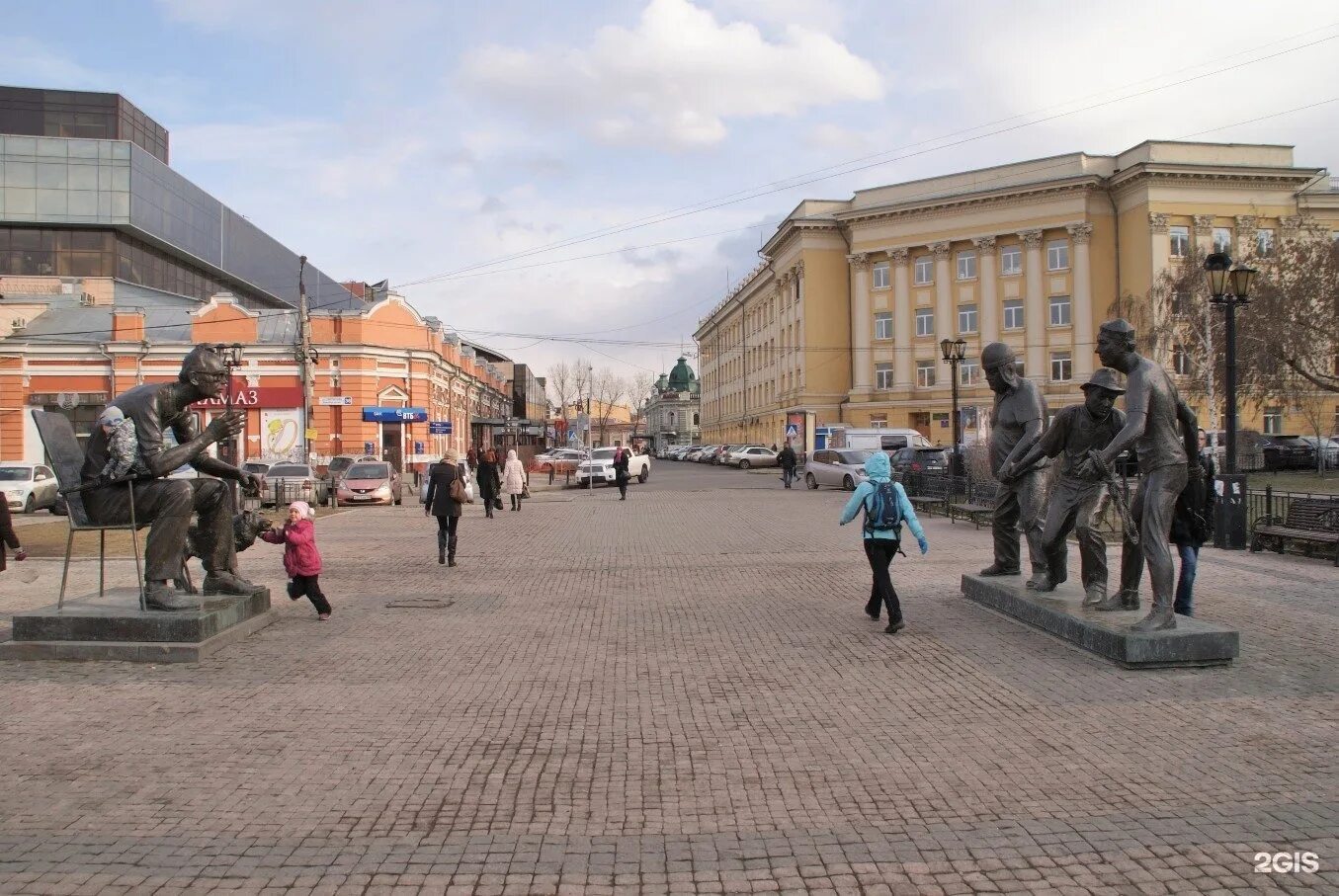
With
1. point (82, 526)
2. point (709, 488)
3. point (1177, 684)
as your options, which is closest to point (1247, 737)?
point (1177, 684)

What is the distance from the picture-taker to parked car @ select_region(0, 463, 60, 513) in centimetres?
2717

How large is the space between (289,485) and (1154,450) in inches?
965

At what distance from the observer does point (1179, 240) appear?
5462 cm

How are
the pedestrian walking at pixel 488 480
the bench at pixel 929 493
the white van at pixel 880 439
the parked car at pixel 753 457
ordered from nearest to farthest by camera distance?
the bench at pixel 929 493, the pedestrian walking at pixel 488 480, the white van at pixel 880 439, the parked car at pixel 753 457

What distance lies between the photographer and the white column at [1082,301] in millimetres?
55781

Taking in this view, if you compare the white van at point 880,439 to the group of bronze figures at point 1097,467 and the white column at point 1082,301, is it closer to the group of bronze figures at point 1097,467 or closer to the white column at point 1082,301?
the white column at point 1082,301

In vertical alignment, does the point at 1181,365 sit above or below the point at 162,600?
above

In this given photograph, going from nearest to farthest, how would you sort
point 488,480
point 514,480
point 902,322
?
point 488,480, point 514,480, point 902,322

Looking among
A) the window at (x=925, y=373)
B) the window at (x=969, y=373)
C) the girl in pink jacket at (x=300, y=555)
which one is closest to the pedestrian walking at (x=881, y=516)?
the girl in pink jacket at (x=300, y=555)

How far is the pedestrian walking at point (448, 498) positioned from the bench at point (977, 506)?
9.62 meters

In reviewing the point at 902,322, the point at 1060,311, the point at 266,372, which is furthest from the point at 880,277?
the point at 266,372

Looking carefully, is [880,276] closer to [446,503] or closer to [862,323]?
[862,323]

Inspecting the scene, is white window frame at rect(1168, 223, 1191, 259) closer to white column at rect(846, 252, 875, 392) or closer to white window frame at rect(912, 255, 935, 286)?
white window frame at rect(912, 255, 935, 286)

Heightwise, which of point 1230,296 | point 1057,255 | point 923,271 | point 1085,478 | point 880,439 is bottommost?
point 1085,478
